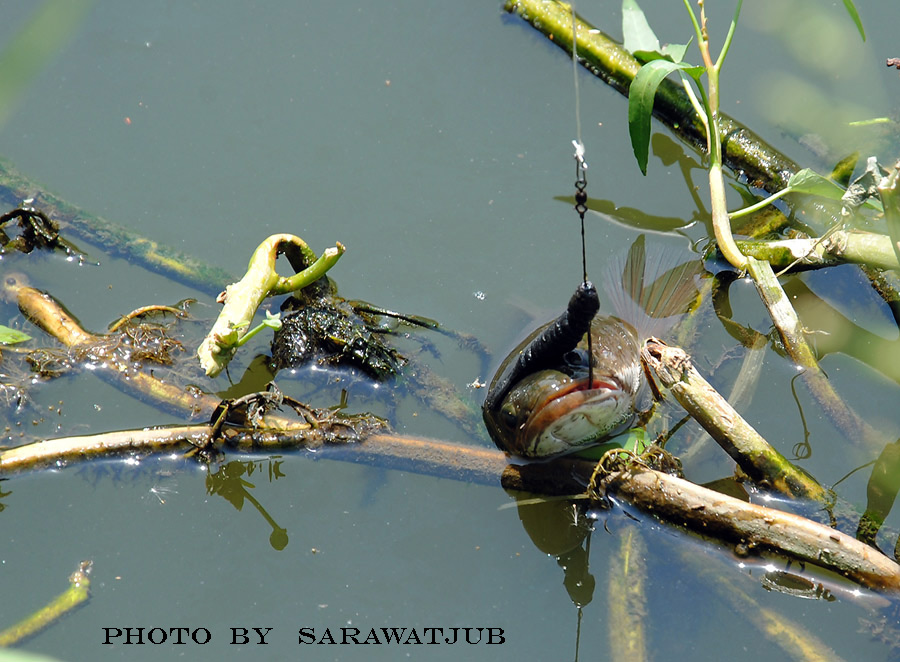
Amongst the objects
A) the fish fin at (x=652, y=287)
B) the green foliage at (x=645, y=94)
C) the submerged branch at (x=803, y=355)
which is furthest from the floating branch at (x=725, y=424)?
the green foliage at (x=645, y=94)

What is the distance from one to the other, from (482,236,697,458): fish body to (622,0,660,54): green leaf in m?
1.57

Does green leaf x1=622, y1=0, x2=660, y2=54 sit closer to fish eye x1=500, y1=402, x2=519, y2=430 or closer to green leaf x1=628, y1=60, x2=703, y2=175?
green leaf x1=628, y1=60, x2=703, y2=175

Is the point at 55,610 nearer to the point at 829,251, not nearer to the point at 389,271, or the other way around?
the point at 389,271

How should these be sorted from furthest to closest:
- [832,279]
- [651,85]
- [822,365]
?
[832,279], [822,365], [651,85]

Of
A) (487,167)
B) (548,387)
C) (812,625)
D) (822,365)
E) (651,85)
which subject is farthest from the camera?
(487,167)

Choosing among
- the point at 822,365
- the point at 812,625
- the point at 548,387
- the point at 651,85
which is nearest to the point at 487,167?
the point at 651,85

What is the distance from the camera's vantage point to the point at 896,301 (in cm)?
379

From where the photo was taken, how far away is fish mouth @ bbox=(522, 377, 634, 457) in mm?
3094

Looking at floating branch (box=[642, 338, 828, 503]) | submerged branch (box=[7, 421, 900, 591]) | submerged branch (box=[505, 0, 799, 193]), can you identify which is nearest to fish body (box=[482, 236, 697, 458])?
submerged branch (box=[7, 421, 900, 591])

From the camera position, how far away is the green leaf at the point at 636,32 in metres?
4.28

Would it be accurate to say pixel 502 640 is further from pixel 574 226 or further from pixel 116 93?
pixel 116 93

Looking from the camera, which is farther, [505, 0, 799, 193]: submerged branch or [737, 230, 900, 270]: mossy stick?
[505, 0, 799, 193]: submerged branch

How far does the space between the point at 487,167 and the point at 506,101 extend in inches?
20.5

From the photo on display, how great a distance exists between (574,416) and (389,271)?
4.84 feet
